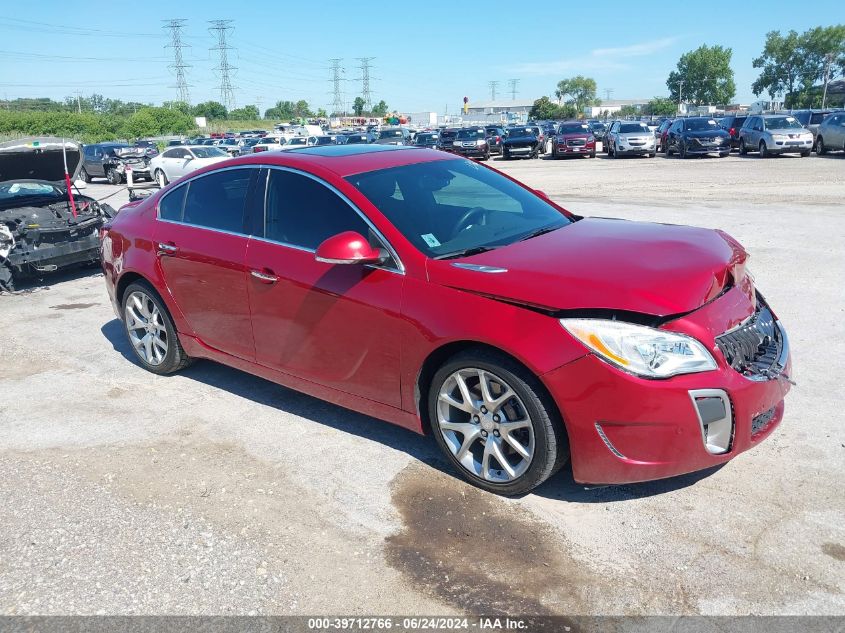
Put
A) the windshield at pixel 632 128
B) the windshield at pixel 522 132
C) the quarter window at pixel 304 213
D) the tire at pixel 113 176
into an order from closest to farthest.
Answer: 1. the quarter window at pixel 304 213
2. the tire at pixel 113 176
3. the windshield at pixel 632 128
4. the windshield at pixel 522 132

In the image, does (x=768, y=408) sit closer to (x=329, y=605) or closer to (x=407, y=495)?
(x=407, y=495)

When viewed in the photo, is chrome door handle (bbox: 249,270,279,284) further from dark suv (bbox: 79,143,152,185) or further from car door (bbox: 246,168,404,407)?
dark suv (bbox: 79,143,152,185)

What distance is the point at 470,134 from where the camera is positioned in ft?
112

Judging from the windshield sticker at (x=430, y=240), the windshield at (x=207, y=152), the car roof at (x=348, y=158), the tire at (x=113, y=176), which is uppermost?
the car roof at (x=348, y=158)

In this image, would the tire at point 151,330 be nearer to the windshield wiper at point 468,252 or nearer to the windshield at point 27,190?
the windshield wiper at point 468,252

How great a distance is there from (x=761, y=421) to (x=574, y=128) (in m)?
32.4

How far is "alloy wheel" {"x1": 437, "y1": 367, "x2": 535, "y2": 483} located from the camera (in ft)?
11.6

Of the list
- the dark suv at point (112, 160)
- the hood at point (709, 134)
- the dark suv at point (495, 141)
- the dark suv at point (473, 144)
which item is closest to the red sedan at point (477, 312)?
the hood at point (709, 134)

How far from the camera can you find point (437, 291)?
145 inches

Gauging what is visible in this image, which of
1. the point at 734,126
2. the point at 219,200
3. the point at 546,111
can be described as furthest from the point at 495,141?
the point at 546,111

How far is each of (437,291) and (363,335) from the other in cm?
57

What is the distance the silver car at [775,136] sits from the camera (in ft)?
88.2

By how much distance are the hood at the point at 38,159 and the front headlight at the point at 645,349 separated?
830 centimetres

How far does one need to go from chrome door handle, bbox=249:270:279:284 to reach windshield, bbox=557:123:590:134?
102 ft
